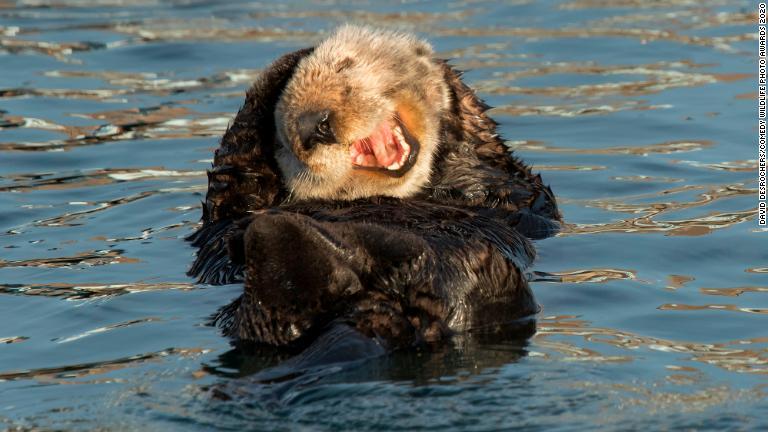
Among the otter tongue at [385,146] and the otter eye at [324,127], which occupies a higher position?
the otter eye at [324,127]

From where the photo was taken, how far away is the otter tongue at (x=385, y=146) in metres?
4.11

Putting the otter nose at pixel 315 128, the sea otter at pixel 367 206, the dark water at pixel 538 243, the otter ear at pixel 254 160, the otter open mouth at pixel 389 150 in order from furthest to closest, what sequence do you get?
1. the otter ear at pixel 254 160
2. the otter open mouth at pixel 389 150
3. the otter nose at pixel 315 128
4. the sea otter at pixel 367 206
5. the dark water at pixel 538 243

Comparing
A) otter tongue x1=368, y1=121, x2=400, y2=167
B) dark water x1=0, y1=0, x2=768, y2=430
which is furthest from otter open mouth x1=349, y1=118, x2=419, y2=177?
dark water x1=0, y1=0, x2=768, y2=430

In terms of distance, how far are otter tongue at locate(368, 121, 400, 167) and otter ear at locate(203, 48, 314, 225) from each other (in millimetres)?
476

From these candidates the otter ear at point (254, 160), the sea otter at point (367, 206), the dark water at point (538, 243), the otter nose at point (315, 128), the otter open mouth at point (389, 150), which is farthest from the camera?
the otter ear at point (254, 160)

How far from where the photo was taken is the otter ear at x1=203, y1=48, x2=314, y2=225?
4484mm

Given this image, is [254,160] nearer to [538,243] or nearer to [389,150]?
[389,150]

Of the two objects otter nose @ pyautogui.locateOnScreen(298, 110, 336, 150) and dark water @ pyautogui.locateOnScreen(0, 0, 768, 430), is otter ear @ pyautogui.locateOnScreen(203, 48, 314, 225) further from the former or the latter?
otter nose @ pyautogui.locateOnScreen(298, 110, 336, 150)

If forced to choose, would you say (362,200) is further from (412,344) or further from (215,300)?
(412,344)

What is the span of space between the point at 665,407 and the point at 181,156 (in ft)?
14.8

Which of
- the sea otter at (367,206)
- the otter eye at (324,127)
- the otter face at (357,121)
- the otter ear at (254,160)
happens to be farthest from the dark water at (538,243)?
the otter eye at (324,127)

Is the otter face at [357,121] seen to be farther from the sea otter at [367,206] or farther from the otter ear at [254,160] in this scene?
the otter ear at [254,160]

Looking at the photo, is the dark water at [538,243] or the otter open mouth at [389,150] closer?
the dark water at [538,243]

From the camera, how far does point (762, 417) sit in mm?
2871
